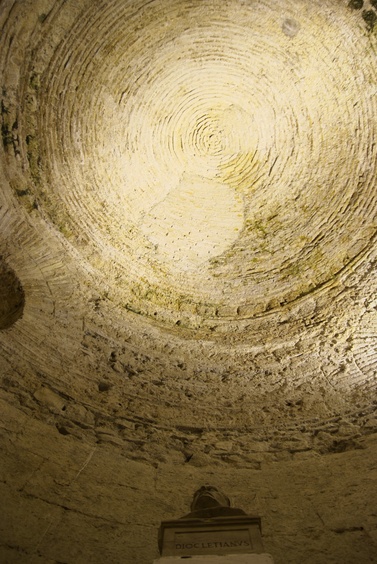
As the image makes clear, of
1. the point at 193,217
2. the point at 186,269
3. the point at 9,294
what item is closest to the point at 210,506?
the point at 9,294

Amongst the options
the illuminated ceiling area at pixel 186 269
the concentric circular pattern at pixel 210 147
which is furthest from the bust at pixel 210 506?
the concentric circular pattern at pixel 210 147

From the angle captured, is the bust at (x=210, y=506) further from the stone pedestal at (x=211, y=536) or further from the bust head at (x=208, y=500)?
the stone pedestal at (x=211, y=536)

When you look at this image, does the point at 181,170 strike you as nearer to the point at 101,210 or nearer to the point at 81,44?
the point at 101,210

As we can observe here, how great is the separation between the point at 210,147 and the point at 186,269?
1698 mm

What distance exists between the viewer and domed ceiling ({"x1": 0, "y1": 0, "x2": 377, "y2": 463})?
522 centimetres

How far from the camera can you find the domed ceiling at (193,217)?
5223mm

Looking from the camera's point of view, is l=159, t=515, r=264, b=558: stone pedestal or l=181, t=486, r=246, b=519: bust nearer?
l=159, t=515, r=264, b=558: stone pedestal

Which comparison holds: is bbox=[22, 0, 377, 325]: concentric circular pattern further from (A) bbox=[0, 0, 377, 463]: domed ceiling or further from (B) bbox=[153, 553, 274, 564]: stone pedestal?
(B) bbox=[153, 553, 274, 564]: stone pedestal

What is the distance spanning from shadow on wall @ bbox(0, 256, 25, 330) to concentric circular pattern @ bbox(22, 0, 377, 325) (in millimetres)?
861

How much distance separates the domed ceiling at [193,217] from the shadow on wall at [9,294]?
0.02 metres

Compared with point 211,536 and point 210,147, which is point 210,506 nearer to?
point 211,536

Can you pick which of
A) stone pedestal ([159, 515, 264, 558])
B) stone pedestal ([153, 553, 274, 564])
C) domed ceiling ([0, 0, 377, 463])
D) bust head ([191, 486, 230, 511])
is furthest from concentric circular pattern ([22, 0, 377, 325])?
stone pedestal ([153, 553, 274, 564])

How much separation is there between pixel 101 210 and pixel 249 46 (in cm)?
260

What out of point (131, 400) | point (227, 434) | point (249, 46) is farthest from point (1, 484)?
point (249, 46)
